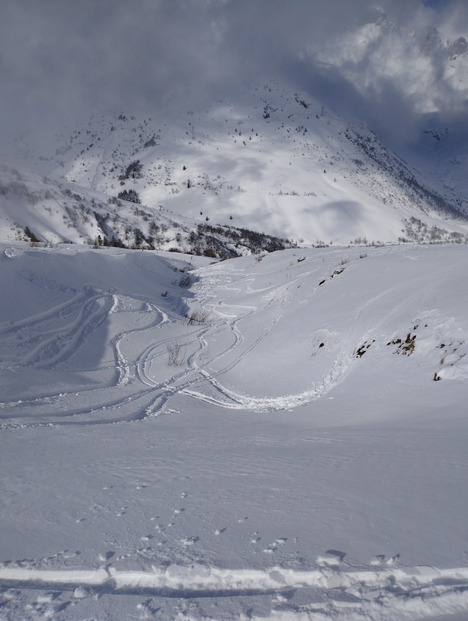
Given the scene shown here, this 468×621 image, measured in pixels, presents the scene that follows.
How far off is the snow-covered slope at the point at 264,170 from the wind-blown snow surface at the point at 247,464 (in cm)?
5070

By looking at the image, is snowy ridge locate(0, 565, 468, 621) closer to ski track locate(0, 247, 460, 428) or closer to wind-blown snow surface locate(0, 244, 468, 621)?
wind-blown snow surface locate(0, 244, 468, 621)

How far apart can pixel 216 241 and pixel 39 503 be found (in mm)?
40332

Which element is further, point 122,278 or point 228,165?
point 228,165

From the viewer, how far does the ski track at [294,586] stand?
122 cm

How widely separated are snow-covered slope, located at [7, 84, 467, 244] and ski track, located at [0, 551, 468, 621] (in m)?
56.3

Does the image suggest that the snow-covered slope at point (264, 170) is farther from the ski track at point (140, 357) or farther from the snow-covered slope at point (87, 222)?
the ski track at point (140, 357)

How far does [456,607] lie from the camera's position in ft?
4.01

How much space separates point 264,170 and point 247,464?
8330cm

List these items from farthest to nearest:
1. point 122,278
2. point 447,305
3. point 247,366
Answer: point 122,278 → point 247,366 → point 447,305

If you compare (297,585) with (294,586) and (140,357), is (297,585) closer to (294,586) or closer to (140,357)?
(294,586)

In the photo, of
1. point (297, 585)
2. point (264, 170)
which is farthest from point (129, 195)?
point (297, 585)

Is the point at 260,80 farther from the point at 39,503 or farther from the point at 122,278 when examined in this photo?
the point at 39,503

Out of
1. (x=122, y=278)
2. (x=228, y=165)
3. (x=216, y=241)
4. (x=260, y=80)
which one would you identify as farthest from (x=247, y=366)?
(x=260, y=80)

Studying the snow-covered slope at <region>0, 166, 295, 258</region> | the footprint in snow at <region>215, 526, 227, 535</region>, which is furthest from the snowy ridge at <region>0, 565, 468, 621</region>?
the snow-covered slope at <region>0, 166, 295, 258</region>
